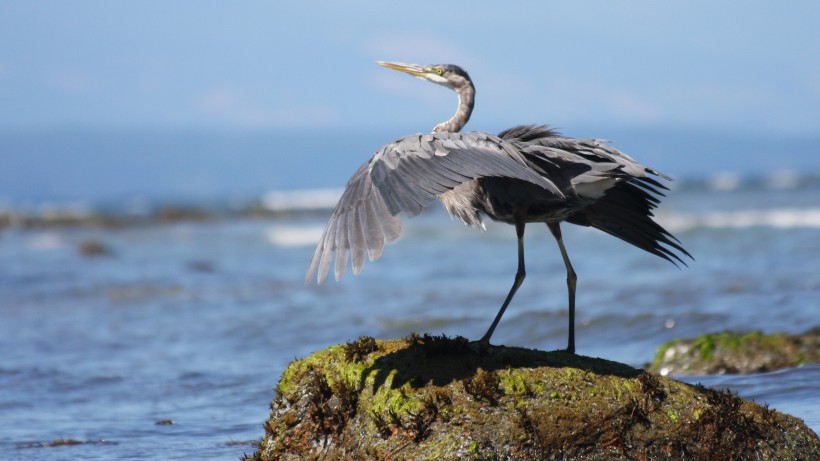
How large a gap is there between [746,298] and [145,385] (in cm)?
715

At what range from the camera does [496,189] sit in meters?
6.21

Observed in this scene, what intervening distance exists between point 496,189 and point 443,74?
1918 millimetres

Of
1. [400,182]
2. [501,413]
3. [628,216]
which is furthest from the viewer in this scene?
[628,216]

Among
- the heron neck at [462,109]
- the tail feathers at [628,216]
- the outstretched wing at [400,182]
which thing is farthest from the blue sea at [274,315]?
the heron neck at [462,109]

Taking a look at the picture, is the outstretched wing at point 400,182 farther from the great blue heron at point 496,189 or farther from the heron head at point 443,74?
the heron head at point 443,74

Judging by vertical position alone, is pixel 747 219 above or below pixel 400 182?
above

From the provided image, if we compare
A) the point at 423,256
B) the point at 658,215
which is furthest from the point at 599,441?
the point at 658,215

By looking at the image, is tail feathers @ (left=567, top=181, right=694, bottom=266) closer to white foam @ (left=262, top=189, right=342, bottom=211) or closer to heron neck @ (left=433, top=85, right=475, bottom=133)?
heron neck @ (left=433, top=85, right=475, bottom=133)

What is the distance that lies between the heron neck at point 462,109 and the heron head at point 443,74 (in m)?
0.04

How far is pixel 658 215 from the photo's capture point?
102ft

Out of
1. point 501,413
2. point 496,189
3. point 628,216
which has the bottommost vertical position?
point 501,413

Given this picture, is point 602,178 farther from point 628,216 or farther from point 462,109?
point 462,109

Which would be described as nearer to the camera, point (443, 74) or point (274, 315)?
point (443, 74)

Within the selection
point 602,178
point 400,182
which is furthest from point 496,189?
point 400,182
